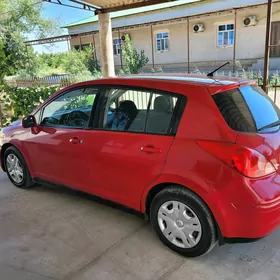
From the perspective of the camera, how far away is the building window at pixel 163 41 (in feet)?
77.9

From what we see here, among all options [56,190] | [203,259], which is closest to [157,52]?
[56,190]

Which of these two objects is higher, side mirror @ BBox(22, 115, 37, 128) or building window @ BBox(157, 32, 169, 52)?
building window @ BBox(157, 32, 169, 52)

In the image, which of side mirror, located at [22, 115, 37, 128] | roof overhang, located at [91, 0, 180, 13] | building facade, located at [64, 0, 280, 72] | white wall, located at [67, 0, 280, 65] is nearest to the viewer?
side mirror, located at [22, 115, 37, 128]

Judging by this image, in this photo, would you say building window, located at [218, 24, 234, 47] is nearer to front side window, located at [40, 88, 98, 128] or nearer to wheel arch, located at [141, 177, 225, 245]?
front side window, located at [40, 88, 98, 128]

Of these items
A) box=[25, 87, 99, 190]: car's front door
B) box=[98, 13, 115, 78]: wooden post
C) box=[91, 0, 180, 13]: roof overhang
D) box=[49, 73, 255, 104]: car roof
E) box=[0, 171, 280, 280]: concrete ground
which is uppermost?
box=[91, 0, 180, 13]: roof overhang

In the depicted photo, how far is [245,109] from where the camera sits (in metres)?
2.54

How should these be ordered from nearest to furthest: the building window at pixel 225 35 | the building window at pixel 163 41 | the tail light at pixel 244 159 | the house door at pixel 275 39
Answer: the tail light at pixel 244 159
the house door at pixel 275 39
the building window at pixel 225 35
the building window at pixel 163 41

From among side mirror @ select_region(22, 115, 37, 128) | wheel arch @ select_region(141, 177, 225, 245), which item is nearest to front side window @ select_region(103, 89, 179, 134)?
wheel arch @ select_region(141, 177, 225, 245)

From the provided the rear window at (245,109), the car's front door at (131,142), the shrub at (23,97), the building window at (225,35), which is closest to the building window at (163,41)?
the building window at (225,35)

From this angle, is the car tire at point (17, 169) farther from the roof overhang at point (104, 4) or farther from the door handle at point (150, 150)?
the roof overhang at point (104, 4)

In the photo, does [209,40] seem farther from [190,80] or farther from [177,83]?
[177,83]

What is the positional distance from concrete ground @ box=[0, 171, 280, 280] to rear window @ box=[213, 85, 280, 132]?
1173 millimetres

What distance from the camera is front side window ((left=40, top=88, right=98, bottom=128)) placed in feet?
10.8

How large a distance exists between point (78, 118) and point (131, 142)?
3.04 feet
